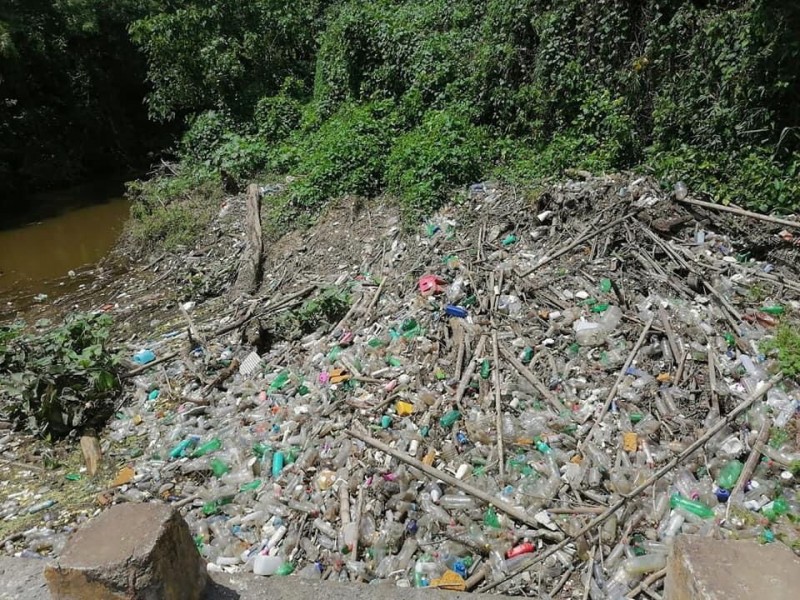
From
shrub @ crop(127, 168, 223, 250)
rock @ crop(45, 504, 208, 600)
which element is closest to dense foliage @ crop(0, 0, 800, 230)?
shrub @ crop(127, 168, 223, 250)

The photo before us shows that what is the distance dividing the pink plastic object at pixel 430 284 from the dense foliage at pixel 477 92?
1593mm

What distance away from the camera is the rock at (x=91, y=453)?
4.37 meters

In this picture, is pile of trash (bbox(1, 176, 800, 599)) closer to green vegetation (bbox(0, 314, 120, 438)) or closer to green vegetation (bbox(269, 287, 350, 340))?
green vegetation (bbox(269, 287, 350, 340))

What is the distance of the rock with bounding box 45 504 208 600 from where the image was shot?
1.81m

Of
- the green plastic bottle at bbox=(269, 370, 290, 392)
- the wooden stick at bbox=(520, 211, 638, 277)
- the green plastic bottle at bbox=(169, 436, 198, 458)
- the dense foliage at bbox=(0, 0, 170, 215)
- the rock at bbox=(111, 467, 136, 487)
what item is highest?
the dense foliage at bbox=(0, 0, 170, 215)

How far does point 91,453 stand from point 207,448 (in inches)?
41.3

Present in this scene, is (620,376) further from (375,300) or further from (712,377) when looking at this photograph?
(375,300)

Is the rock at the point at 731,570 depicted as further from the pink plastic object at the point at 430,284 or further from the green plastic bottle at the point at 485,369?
the pink plastic object at the point at 430,284

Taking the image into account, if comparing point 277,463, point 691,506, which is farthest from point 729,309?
point 277,463

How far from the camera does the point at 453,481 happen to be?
10.7ft

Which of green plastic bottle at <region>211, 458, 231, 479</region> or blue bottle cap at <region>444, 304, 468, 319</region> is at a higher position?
blue bottle cap at <region>444, 304, 468, 319</region>


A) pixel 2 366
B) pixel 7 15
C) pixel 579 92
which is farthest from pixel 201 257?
pixel 7 15

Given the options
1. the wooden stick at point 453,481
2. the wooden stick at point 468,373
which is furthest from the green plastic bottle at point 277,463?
the wooden stick at point 468,373

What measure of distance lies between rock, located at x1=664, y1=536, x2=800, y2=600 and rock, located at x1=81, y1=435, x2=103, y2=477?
13.3 ft
